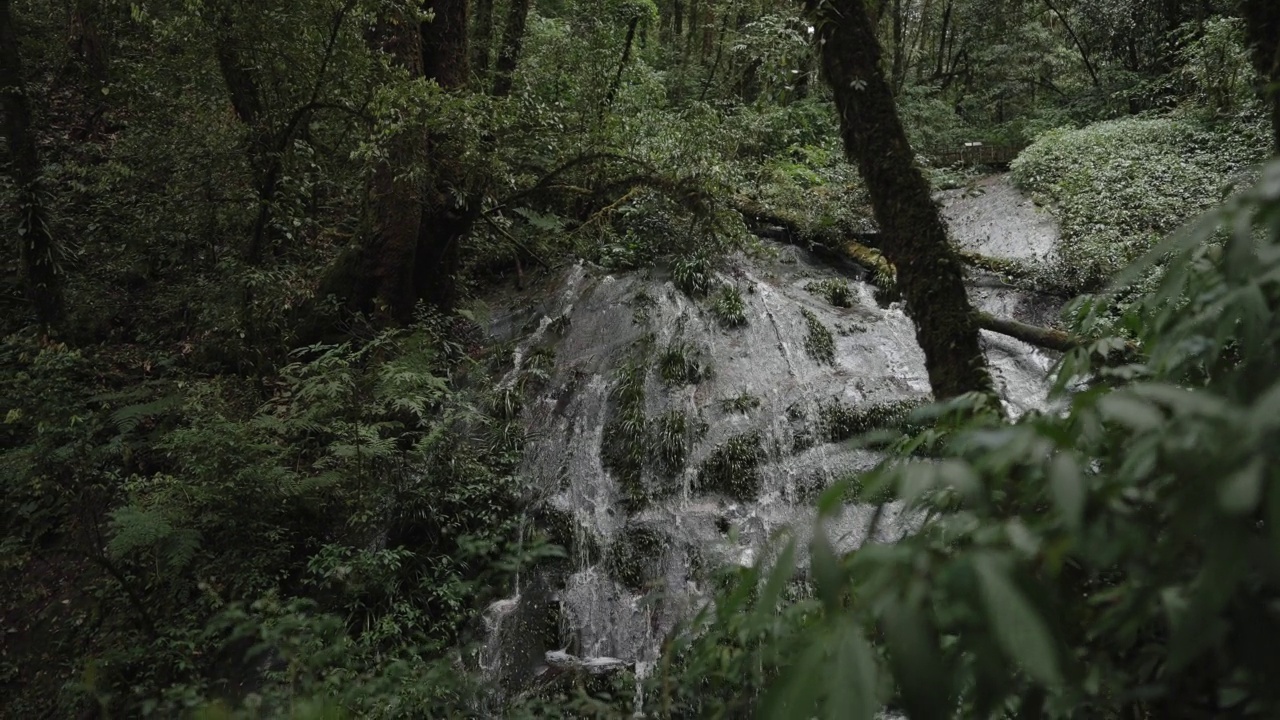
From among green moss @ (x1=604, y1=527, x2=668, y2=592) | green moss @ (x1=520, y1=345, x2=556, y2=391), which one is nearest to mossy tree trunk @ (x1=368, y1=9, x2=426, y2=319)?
green moss @ (x1=520, y1=345, x2=556, y2=391)

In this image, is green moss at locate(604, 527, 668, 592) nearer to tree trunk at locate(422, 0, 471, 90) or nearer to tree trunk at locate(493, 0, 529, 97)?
tree trunk at locate(422, 0, 471, 90)

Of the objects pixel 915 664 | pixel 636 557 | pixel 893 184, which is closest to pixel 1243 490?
pixel 915 664

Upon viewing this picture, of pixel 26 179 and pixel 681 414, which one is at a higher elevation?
pixel 26 179

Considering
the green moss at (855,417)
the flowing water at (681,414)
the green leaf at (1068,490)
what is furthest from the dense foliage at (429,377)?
the flowing water at (681,414)

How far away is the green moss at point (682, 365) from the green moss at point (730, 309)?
902mm

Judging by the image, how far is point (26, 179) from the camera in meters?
7.55

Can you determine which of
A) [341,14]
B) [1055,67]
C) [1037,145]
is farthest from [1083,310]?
[1055,67]

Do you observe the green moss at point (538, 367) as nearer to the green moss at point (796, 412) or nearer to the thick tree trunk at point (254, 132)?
the green moss at point (796, 412)

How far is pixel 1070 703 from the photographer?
1.10 metres

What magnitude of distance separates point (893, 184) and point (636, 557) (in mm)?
4418

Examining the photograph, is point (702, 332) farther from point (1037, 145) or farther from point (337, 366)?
point (1037, 145)

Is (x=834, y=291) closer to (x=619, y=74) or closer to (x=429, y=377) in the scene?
(x=619, y=74)

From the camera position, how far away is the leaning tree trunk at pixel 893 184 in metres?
3.05

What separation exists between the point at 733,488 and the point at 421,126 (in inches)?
202
